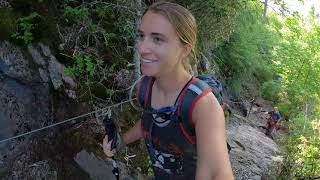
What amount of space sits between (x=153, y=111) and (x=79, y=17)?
3.50m

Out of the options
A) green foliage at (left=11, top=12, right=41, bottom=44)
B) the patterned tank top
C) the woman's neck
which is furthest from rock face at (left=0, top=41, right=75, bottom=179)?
the woman's neck

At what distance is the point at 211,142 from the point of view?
1.65 metres

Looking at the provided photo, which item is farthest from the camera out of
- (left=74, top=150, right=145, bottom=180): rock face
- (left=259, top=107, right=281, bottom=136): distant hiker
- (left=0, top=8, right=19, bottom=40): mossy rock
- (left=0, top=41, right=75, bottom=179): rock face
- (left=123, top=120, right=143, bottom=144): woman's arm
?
(left=259, top=107, right=281, bottom=136): distant hiker

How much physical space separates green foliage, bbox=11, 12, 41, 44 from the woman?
119 inches

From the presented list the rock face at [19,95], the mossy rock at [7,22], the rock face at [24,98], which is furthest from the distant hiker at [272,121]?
the mossy rock at [7,22]

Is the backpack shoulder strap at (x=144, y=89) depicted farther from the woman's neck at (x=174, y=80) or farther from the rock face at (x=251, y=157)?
the rock face at (x=251, y=157)

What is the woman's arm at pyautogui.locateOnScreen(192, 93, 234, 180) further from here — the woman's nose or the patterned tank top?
the woman's nose

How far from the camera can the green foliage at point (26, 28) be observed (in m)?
4.55

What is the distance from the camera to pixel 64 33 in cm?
496

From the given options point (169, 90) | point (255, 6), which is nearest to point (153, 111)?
point (169, 90)

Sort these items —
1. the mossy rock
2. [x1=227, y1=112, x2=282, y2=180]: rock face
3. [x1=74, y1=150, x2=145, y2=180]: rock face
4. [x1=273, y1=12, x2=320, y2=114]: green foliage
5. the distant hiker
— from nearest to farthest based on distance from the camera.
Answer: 1. [x1=74, y1=150, x2=145, y2=180]: rock face
2. the mossy rock
3. [x1=227, y1=112, x2=282, y2=180]: rock face
4. the distant hiker
5. [x1=273, y1=12, x2=320, y2=114]: green foliage

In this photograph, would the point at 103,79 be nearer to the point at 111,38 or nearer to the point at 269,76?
the point at 111,38

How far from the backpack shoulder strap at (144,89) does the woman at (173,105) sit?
2 centimetres

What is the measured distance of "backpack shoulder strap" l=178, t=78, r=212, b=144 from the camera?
175 centimetres
